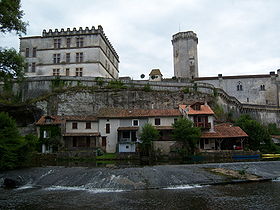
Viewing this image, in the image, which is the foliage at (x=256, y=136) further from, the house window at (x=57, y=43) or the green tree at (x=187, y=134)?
the house window at (x=57, y=43)

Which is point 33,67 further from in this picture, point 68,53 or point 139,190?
point 139,190

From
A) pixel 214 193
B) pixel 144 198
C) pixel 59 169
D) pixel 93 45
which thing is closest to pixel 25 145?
pixel 59 169

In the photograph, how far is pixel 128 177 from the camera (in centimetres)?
2261

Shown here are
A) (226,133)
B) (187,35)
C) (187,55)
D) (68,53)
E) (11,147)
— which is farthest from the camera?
(187,35)

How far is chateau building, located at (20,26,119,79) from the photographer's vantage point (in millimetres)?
54947

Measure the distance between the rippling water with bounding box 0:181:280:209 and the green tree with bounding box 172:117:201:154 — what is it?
1460 centimetres

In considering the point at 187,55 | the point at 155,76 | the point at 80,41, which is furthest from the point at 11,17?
the point at 187,55

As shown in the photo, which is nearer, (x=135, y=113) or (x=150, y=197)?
(x=150, y=197)

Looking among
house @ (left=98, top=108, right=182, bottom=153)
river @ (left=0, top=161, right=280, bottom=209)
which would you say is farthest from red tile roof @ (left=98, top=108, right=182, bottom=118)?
river @ (left=0, top=161, right=280, bottom=209)

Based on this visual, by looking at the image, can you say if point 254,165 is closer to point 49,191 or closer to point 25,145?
point 49,191

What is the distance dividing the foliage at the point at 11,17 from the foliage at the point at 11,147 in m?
13.2

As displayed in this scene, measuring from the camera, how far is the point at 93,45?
55.0m

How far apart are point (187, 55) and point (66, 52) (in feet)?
116

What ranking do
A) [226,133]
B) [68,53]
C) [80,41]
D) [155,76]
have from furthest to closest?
[155,76] < [68,53] < [80,41] < [226,133]
